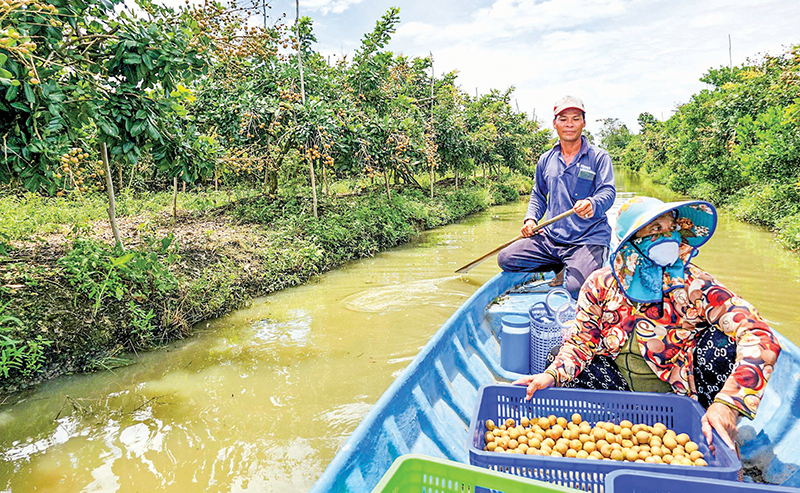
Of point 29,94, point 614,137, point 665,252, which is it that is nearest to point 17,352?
point 29,94

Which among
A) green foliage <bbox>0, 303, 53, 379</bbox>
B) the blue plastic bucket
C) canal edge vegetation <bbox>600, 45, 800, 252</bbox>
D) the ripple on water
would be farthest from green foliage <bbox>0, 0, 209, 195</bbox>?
canal edge vegetation <bbox>600, 45, 800, 252</bbox>

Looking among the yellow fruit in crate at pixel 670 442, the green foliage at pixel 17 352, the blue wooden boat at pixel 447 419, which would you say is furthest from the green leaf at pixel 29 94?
the yellow fruit in crate at pixel 670 442

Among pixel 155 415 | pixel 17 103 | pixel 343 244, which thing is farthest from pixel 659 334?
pixel 343 244

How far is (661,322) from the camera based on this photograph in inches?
72.0

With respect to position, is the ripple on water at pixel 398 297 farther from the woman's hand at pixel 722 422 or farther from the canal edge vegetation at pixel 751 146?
the canal edge vegetation at pixel 751 146

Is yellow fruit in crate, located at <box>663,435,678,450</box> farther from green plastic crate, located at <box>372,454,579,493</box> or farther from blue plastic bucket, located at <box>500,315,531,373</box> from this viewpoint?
blue plastic bucket, located at <box>500,315,531,373</box>

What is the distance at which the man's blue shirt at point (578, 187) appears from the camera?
3402 mm

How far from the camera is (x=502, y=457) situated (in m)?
1.38

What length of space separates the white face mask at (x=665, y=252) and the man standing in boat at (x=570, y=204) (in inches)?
52.8

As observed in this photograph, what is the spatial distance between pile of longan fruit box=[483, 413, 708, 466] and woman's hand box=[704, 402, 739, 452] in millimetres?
77

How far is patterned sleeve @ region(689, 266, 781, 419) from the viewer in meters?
1.45

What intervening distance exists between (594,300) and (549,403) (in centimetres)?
47

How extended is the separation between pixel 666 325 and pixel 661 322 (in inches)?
0.8

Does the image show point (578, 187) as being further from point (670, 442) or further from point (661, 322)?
point (670, 442)
